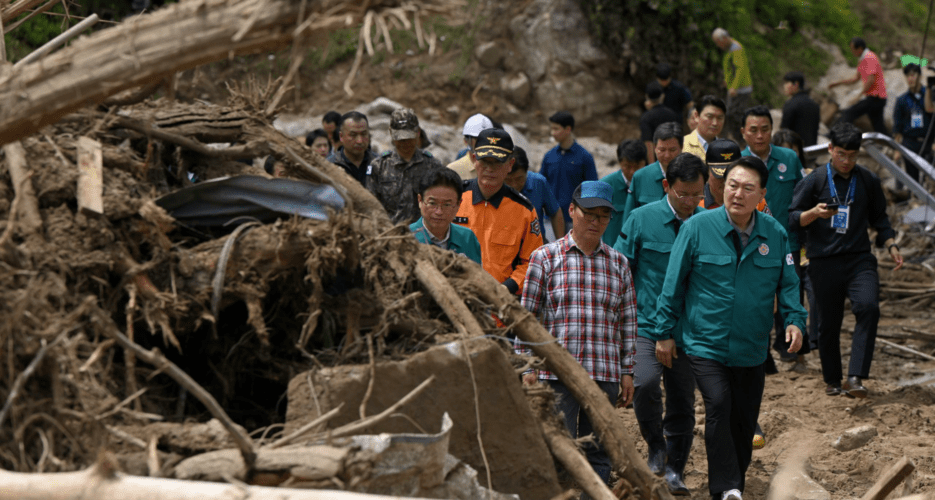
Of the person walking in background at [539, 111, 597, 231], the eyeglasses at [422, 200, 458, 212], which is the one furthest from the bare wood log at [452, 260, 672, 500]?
the person walking in background at [539, 111, 597, 231]

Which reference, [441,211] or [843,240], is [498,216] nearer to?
[441,211]

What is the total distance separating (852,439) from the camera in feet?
21.4

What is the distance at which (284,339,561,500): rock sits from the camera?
3.76 m

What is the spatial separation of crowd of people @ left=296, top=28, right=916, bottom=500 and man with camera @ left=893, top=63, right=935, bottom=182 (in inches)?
245

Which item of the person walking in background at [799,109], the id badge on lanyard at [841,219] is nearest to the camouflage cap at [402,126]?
the id badge on lanyard at [841,219]

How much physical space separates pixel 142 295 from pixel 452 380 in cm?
134

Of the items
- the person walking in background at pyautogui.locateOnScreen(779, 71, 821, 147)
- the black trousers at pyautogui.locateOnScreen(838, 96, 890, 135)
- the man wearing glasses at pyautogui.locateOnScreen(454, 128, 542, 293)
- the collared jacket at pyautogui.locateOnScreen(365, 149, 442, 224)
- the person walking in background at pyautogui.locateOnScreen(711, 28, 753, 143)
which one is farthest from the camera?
the black trousers at pyautogui.locateOnScreen(838, 96, 890, 135)

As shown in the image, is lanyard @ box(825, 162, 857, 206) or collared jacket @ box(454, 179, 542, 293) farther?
lanyard @ box(825, 162, 857, 206)

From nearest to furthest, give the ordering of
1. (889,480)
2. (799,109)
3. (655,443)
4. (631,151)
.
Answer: (889,480) < (655,443) < (631,151) < (799,109)

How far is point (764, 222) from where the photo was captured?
213 inches

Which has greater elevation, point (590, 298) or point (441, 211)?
point (441, 211)

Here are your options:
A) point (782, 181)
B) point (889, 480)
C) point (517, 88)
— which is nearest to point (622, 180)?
point (782, 181)

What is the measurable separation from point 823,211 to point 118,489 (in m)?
6.00

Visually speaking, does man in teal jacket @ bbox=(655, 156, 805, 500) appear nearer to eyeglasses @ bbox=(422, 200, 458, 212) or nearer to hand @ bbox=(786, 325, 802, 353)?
hand @ bbox=(786, 325, 802, 353)
